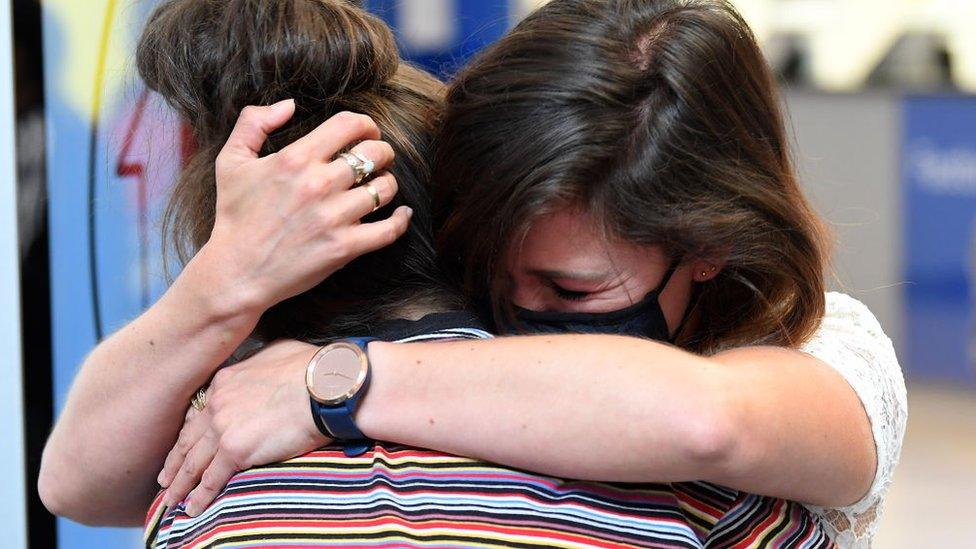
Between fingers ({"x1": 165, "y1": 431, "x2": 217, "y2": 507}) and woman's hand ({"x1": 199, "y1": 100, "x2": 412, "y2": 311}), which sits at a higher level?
woman's hand ({"x1": 199, "y1": 100, "x2": 412, "y2": 311})

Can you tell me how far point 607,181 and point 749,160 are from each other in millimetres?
203

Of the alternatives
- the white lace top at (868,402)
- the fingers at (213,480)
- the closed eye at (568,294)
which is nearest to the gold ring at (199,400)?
the fingers at (213,480)

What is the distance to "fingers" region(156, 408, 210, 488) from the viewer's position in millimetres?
1371

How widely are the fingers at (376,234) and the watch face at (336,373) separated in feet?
0.36

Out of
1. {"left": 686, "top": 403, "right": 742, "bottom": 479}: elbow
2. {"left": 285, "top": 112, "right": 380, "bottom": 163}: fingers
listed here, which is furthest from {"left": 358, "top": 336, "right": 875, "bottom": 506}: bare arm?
{"left": 285, "top": 112, "right": 380, "bottom": 163}: fingers

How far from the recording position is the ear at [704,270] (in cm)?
151

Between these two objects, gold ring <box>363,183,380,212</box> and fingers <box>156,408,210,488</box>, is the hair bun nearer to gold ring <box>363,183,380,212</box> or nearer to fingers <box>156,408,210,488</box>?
gold ring <box>363,183,380,212</box>

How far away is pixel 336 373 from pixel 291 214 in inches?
7.0

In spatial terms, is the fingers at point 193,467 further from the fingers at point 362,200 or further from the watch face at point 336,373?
the fingers at point 362,200

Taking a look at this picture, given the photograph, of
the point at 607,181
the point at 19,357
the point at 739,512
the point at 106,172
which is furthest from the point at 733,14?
the point at 19,357

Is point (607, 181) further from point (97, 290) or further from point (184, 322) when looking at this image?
point (97, 290)

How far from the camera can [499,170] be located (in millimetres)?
1369

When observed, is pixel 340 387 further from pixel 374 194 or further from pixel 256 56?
pixel 256 56

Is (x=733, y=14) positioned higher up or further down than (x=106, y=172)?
higher up
